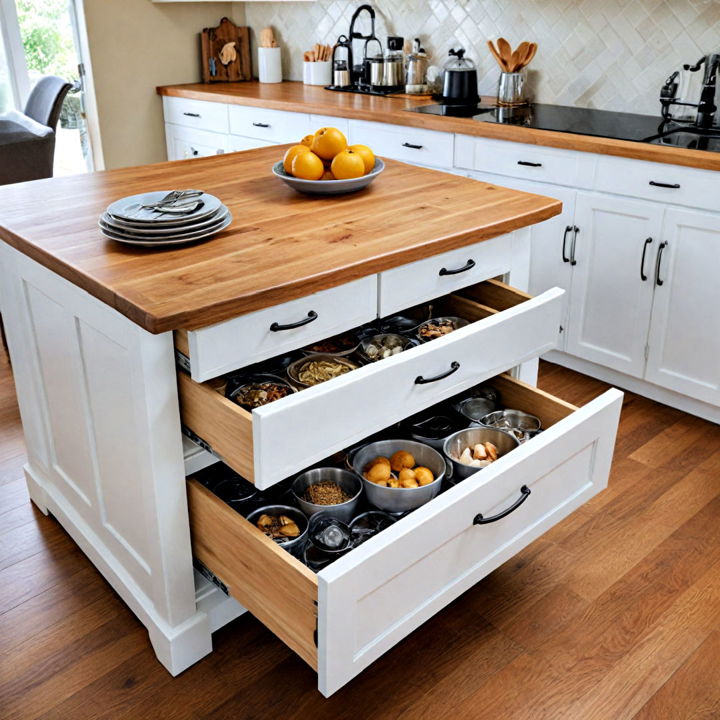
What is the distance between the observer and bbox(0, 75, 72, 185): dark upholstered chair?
10.1 ft

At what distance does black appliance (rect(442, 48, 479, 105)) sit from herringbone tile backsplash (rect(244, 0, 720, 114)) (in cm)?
22

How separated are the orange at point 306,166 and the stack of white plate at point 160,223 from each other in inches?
10.9

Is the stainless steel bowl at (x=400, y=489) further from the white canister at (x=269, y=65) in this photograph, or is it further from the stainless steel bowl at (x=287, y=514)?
the white canister at (x=269, y=65)

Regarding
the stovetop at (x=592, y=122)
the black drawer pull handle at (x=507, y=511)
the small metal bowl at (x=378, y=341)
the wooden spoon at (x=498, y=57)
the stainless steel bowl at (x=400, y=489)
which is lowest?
the stainless steel bowl at (x=400, y=489)

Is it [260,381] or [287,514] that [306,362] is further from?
[287,514]

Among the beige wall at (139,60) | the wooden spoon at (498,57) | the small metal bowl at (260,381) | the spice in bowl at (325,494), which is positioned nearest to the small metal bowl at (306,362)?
the small metal bowl at (260,381)

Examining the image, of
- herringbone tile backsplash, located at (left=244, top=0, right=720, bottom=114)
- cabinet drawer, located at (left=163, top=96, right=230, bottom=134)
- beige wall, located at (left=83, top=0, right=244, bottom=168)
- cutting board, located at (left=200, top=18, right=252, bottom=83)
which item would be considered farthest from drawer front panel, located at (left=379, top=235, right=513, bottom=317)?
cutting board, located at (left=200, top=18, right=252, bottom=83)

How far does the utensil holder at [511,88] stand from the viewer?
130 inches

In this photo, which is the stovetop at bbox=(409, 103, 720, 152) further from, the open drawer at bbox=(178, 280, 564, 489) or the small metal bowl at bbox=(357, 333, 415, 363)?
the small metal bowl at bbox=(357, 333, 415, 363)

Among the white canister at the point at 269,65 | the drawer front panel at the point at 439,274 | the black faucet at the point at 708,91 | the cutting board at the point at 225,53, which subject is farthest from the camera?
the cutting board at the point at 225,53

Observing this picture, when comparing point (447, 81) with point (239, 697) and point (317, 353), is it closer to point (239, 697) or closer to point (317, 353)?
point (317, 353)

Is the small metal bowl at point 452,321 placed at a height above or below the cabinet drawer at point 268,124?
below

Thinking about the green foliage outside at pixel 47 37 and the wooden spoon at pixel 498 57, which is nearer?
the wooden spoon at pixel 498 57

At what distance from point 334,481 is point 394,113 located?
2052 millimetres
